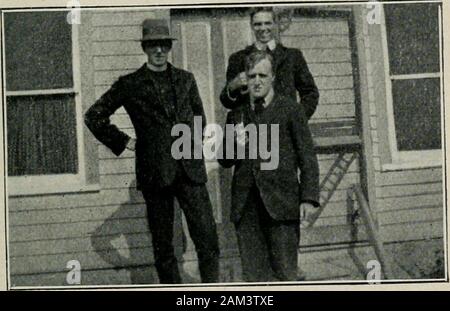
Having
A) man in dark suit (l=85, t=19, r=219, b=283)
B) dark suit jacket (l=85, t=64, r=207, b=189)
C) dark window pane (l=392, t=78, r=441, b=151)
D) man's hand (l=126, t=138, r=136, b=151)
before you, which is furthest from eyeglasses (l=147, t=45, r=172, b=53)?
dark window pane (l=392, t=78, r=441, b=151)

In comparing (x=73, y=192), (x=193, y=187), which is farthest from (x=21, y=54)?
(x=193, y=187)

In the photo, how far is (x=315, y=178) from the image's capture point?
14.1ft

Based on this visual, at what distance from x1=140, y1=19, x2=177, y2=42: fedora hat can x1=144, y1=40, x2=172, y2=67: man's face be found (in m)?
0.04

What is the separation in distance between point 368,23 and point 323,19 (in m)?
0.38

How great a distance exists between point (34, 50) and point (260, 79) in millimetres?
1867

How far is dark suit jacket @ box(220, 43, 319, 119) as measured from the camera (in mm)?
4401

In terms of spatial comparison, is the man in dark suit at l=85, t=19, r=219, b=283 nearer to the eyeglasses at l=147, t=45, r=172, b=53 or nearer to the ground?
the eyeglasses at l=147, t=45, r=172, b=53

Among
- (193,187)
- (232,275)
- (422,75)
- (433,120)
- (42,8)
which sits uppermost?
(42,8)

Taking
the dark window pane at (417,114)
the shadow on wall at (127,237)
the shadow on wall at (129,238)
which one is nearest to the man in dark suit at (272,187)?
the shadow on wall at (129,238)

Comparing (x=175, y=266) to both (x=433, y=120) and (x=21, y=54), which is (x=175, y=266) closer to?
(x=21, y=54)

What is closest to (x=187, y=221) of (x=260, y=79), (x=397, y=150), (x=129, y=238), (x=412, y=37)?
(x=129, y=238)

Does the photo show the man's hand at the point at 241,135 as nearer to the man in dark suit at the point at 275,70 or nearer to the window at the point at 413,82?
the man in dark suit at the point at 275,70

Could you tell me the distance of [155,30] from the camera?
4.39m

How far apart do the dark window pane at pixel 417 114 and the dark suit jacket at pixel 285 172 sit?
0.91 m
